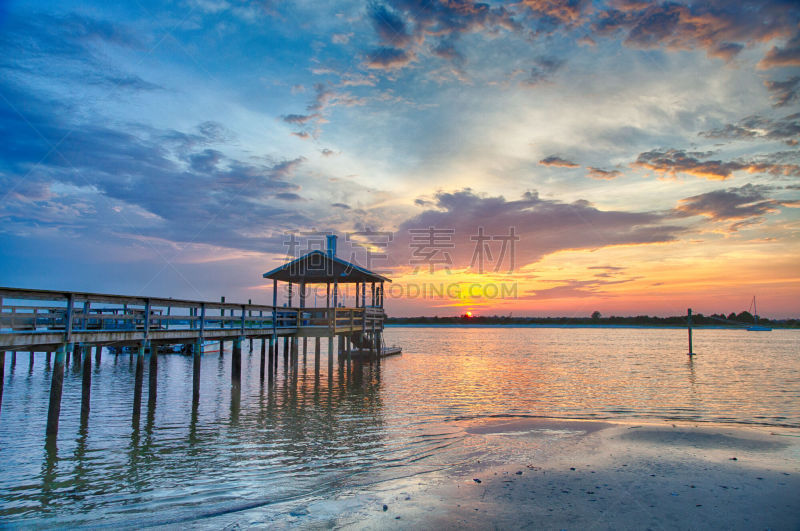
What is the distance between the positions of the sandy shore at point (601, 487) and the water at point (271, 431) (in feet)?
2.68

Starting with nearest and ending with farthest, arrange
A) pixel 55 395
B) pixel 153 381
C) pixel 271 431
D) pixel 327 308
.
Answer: pixel 55 395
pixel 271 431
pixel 153 381
pixel 327 308

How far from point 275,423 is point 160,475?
538 centimetres

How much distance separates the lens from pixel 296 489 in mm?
8273

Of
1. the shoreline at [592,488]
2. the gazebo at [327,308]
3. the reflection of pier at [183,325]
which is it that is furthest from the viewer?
the gazebo at [327,308]

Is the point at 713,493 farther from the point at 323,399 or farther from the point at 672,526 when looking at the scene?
the point at 323,399

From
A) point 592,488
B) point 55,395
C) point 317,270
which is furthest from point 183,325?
point 592,488

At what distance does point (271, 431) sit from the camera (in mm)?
13211

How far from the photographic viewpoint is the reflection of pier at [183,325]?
11.7m

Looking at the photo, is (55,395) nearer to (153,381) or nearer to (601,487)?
(153,381)

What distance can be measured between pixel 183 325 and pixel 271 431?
768 inches

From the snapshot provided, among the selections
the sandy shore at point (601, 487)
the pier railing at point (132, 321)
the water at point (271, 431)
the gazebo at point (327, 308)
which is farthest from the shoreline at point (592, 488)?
the gazebo at point (327, 308)

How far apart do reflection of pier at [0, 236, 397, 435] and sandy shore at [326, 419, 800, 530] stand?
28.9 ft

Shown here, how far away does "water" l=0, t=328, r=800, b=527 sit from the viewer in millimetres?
7738

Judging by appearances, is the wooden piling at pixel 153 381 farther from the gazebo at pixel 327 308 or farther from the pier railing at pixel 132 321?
the gazebo at pixel 327 308
